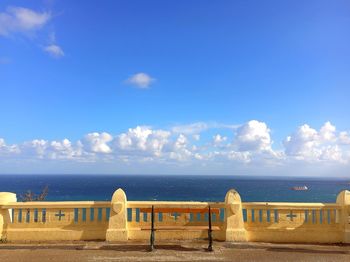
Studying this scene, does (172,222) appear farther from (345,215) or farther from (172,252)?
(345,215)

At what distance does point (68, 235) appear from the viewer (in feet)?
33.4

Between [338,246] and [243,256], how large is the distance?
331cm

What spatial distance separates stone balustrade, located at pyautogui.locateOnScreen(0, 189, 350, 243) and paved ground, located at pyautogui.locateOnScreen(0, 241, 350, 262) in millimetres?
410

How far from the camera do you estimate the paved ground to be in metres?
8.30

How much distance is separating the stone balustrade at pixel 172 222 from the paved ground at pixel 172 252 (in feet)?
→ 1.34

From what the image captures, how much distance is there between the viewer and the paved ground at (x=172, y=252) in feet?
27.2

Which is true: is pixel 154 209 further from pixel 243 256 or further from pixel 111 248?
pixel 243 256

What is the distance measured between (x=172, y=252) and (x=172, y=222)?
1.46 meters

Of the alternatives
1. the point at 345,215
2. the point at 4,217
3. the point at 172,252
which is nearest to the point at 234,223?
the point at 172,252

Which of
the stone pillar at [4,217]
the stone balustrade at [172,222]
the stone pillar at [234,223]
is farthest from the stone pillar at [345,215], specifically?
the stone pillar at [4,217]

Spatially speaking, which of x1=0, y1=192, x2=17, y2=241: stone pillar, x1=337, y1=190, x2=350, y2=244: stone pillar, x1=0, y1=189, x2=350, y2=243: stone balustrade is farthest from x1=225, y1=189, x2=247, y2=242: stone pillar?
x1=0, y1=192, x2=17, y2=241: stone pillar

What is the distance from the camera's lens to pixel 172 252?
8836mm

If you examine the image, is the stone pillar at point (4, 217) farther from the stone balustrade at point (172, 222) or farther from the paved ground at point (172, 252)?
the paved ground at point (172, 252)

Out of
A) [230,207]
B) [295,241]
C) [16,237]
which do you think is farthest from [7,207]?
[295,241]
